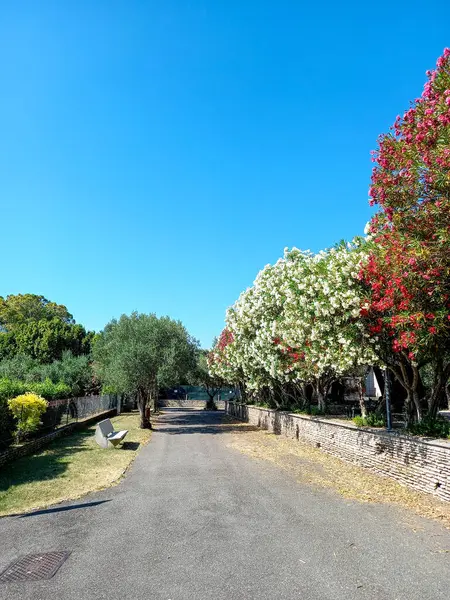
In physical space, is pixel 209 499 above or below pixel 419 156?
below

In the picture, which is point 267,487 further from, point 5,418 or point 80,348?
point 80,348

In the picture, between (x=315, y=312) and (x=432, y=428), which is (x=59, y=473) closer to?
(x=315, y=312)

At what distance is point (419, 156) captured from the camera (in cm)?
778

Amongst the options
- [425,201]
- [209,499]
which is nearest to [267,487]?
[209,499]

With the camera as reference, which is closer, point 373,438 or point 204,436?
point 373,438

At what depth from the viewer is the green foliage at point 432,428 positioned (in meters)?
10.5

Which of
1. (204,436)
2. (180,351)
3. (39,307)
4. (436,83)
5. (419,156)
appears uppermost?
(39,307)

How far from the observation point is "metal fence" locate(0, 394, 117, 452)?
16325 millimetres

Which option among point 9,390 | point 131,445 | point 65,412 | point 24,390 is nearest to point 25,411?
point 9,390

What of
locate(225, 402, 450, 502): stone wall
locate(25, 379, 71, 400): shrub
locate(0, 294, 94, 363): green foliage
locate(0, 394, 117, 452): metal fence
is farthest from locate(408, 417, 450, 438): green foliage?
locate(0, 294, 94, 363): green foliage

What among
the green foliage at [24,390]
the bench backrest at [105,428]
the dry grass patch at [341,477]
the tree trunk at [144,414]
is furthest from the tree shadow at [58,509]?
the tree trunk at [144,414]

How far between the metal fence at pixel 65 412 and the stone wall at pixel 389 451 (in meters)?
10.8

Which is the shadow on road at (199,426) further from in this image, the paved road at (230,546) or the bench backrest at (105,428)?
the paved road at (230,546)

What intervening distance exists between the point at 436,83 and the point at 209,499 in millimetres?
9004
